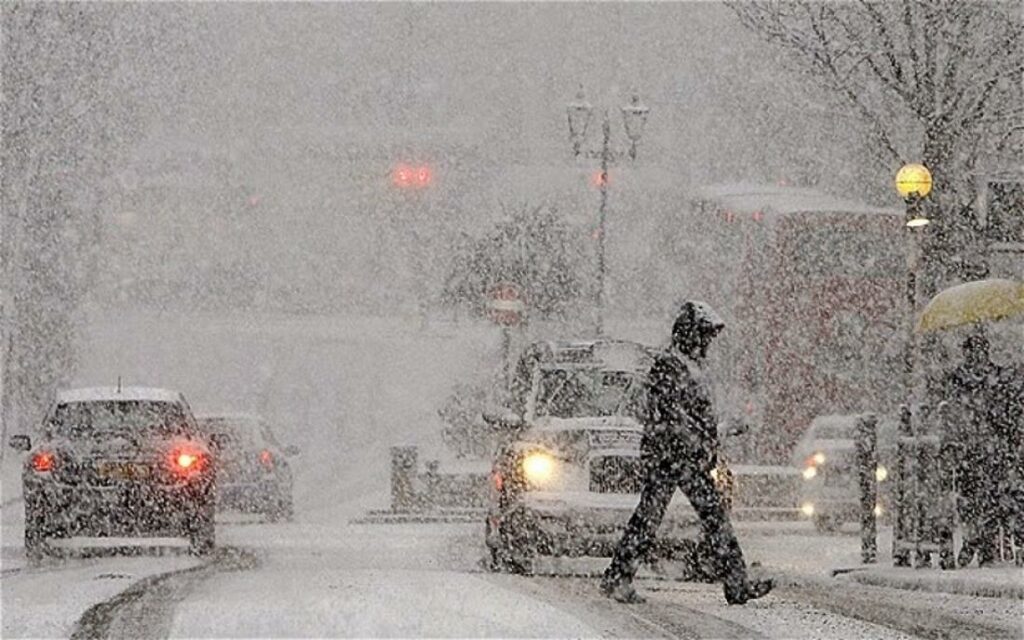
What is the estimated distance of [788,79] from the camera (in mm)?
58750

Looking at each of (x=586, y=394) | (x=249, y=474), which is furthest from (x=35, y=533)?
(x=249, y=474)

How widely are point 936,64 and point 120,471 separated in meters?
12.7

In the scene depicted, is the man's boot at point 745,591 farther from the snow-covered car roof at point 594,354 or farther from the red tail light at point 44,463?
the red tail light at point 44,463

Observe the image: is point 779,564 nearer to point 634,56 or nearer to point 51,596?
point 51,596

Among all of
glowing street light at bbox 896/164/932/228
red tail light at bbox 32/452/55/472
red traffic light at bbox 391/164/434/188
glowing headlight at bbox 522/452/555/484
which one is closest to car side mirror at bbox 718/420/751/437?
glowing headlight at bbox 522/452/555/484

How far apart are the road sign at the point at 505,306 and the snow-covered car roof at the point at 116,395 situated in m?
14.7

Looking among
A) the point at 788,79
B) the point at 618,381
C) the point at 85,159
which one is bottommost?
the point at 618,381

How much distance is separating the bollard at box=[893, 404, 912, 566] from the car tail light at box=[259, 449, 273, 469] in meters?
12.2

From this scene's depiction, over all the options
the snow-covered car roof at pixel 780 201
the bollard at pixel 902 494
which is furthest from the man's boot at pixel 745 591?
the snow-covered car roof at pixel 780 201

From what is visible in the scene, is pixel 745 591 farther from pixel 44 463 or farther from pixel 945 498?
pixel 44 463

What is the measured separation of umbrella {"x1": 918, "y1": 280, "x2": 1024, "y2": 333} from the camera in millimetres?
16688

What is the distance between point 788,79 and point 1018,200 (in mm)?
42019

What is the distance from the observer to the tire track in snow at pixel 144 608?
33.3 ft

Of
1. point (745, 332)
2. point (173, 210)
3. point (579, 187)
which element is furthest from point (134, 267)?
point (745, 332)
